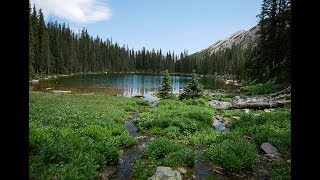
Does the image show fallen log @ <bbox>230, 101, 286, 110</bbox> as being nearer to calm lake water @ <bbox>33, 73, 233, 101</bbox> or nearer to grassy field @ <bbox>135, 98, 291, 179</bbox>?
grassy field @ <bbox>135, 98, 291, 179</bbox>

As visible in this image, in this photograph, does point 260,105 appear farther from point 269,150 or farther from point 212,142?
point 269,150

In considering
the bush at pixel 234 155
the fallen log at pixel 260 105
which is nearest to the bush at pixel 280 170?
the bush at pixel 234 155

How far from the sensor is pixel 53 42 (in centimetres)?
11025

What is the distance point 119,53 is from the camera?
18825 cm

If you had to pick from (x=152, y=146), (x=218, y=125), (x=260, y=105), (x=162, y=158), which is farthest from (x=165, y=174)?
(x=260, y=105)

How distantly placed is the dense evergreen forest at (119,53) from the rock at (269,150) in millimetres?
22174

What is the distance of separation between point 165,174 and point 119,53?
182 m

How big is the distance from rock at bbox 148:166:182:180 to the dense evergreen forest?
2695 centimetres

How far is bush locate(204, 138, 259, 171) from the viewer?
11109mm
